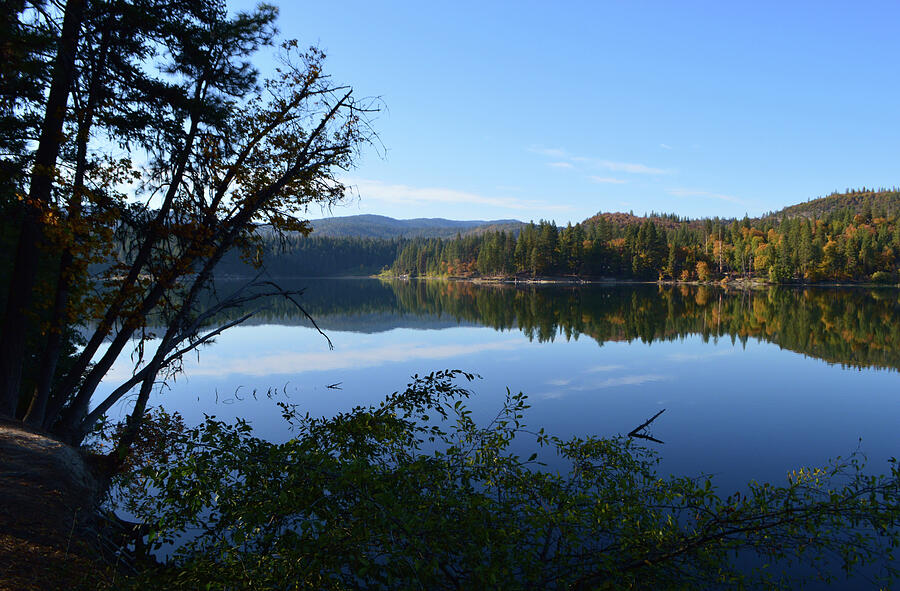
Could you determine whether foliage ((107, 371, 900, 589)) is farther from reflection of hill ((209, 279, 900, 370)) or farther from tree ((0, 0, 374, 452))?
reflection of hill ((209, 279, 900, 370))

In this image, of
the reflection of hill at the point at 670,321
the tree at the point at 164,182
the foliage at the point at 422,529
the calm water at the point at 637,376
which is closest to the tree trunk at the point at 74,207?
the tree at the point at 164,182

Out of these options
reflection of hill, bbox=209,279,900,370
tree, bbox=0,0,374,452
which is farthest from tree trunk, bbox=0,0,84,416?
reflection of hill, bbox=209,279,900,370

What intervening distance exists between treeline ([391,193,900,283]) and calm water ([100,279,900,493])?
2840 inches

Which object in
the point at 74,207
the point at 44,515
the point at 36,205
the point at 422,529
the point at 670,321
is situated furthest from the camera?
the point at 670,321

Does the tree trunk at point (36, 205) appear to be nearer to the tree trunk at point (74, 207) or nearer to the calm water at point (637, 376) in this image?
the tree trunk at point (74, 207)

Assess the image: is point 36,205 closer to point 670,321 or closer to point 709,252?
point 670,321

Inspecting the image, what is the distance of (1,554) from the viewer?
5.35 metres

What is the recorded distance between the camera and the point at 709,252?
127 metres

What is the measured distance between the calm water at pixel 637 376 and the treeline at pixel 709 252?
72.1m

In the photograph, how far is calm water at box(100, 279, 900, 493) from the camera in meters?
14.0

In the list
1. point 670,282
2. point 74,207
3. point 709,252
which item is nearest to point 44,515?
point 74,207

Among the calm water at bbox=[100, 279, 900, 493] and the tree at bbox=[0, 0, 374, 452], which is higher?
the tree at bbox=[0, 0, 374, 452]

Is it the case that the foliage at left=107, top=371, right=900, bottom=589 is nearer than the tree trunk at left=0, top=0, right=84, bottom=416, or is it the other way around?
the foliage at left=107, top=371, right=900, bottom=589

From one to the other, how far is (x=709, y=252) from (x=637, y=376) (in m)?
119
